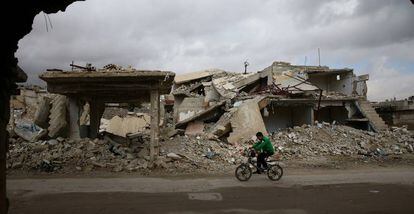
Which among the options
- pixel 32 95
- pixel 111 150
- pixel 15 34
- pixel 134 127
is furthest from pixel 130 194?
pixel 32 95

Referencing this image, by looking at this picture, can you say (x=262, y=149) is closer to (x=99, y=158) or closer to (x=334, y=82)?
(x=99, y=158)

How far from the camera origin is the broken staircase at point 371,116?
28219 millimetres

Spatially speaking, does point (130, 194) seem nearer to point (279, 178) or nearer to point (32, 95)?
point (279, 178)

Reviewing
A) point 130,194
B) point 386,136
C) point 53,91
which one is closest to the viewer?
point 130,194

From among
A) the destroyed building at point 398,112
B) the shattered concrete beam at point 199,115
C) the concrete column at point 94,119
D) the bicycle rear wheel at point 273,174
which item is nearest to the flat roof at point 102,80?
the bicycle rear wheel at point 273,174

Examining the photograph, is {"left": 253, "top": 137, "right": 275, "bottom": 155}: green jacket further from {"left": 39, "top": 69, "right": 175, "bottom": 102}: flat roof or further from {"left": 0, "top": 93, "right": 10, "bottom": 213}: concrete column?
{"left": 0, "top": 93, "right": 10, "bottom": 213}: concrete column

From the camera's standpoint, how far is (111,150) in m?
18.6

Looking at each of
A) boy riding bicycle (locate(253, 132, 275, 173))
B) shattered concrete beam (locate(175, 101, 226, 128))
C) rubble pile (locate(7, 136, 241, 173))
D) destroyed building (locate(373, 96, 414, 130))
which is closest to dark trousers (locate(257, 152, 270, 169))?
boy riding bicycle (locate(253, 132, 275, 173))

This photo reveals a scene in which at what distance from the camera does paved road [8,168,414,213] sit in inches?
359

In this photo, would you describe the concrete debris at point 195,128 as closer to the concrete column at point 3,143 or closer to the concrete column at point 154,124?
the concrete column at point 154,124

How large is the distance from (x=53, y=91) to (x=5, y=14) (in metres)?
12.4

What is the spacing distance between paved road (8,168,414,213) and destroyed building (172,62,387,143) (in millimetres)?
9127

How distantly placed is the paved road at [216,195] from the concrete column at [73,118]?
4.60 metres

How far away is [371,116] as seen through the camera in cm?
2881
